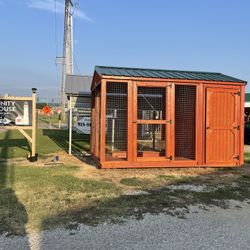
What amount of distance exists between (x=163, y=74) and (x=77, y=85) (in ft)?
24.9

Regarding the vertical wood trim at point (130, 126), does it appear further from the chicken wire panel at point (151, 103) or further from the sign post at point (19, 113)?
the sign post at point (19, 113)

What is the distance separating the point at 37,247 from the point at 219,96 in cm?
755

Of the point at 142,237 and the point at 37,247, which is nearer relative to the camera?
the point at 37,247

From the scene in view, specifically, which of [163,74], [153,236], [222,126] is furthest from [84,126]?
[153,236]

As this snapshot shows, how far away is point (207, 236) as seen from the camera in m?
4.62

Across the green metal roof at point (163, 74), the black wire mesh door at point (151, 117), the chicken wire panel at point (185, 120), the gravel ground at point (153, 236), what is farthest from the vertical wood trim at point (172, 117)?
the gravel ground at point (153, 236)

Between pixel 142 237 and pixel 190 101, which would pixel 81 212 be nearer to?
pixel 142 237

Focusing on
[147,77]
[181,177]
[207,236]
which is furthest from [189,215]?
[147,77]

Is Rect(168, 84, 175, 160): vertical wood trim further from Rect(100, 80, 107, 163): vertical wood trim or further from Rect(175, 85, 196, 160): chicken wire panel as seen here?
Rect(100, 80, 107, 163): vertical wood trim

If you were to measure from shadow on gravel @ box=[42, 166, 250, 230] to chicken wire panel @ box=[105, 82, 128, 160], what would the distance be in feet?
8.32

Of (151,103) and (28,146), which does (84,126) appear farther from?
(151,103)

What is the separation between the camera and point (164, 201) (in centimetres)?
635

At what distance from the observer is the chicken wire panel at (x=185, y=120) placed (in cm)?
1032

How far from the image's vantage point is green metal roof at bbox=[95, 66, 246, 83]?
32.1ft
